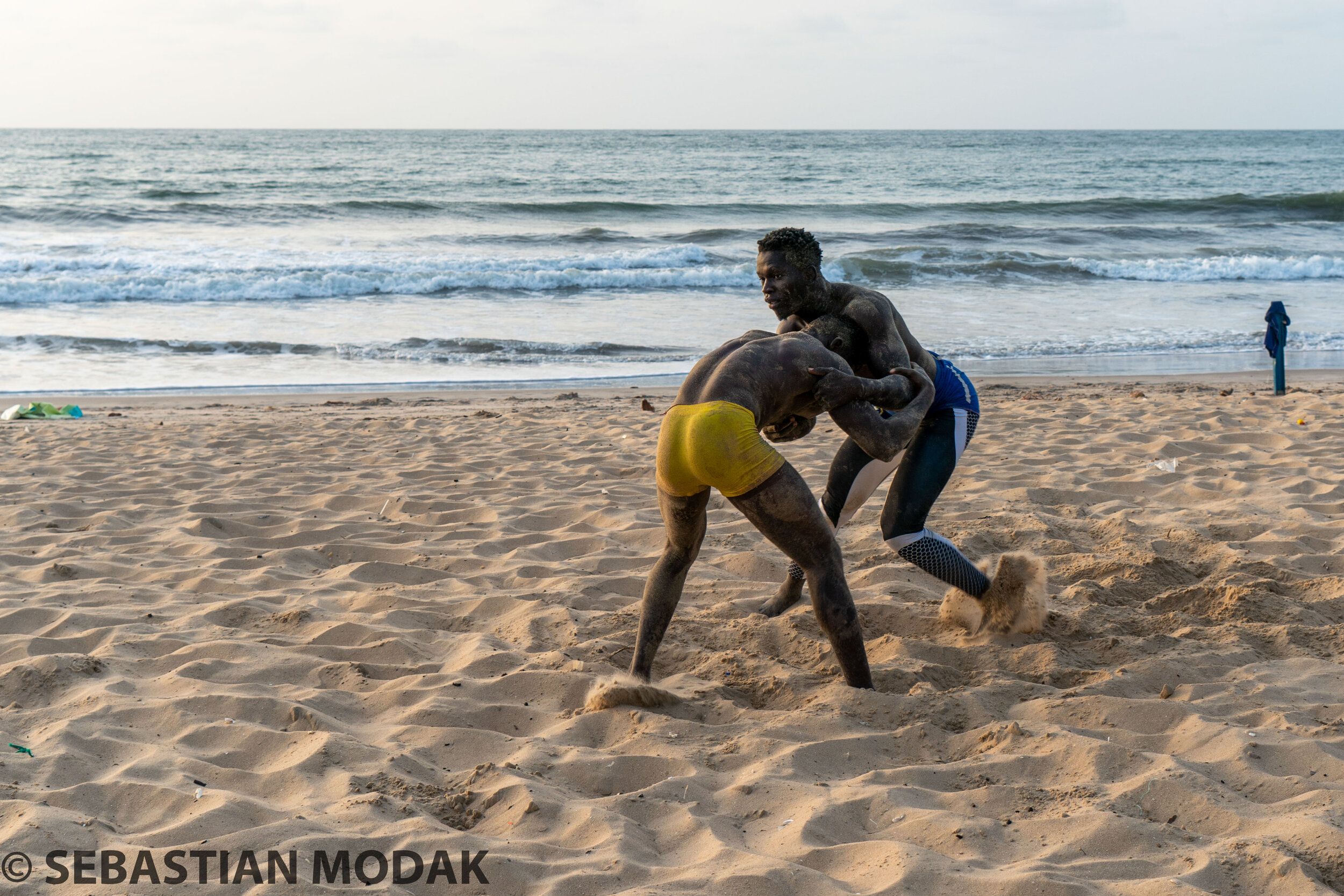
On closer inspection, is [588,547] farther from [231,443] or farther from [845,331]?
[231,443]

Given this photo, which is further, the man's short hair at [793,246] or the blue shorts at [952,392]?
the blue shorts at [952,392]

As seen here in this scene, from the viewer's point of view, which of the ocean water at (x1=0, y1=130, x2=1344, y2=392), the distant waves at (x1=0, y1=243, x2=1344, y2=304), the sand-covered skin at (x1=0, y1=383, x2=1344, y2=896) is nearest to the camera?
the sand-covered skin at (x1=0, y1=383, x2=1344, y2=896)

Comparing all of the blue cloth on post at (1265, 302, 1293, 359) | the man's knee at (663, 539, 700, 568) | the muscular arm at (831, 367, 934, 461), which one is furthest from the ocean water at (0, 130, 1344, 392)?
the muscular arm at (831, 367, 934, 461)

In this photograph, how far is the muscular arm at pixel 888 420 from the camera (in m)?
2.95

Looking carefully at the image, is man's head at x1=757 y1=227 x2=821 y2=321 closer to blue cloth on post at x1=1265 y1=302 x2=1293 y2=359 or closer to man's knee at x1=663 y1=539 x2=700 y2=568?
man's knee at x1=663 y1=539 x2=700 y2=568

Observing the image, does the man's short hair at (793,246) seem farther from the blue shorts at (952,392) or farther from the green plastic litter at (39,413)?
the green plastic litter at (39,413)

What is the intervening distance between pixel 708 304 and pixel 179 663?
12.4 meters

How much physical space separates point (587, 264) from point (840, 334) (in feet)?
52.2

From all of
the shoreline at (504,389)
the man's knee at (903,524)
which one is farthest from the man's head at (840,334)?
the shoreline at (504,389)

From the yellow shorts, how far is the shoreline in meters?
6.47

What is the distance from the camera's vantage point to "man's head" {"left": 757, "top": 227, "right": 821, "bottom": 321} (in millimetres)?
3029

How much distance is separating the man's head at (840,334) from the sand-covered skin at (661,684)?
115 cm

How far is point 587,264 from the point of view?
18.6 metres

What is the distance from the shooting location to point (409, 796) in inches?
105
